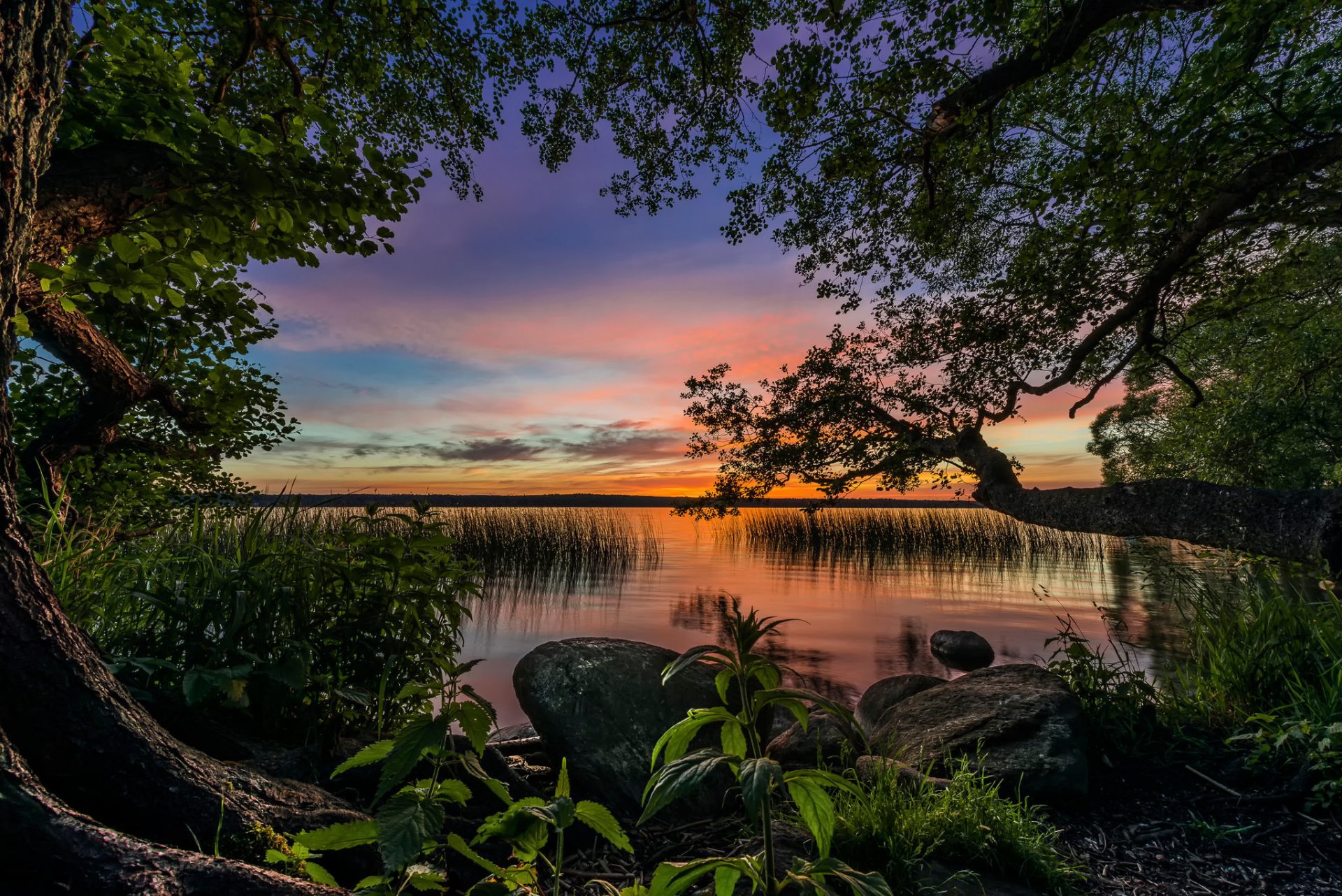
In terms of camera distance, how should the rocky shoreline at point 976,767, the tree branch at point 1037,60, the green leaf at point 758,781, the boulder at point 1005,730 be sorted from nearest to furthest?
the green leaf at point 758,781, the rocky shoreline at point 976,767, the boulder at point 1005,730, the tree branch at point 1037,60

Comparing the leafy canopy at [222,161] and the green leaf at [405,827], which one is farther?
the leafy canopy at [222,161]

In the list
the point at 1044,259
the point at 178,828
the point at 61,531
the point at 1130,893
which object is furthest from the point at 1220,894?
the point at 61,531

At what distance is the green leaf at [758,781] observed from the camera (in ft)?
3.23

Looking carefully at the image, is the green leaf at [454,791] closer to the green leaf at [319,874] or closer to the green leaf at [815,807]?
the green leaf at [319,874]

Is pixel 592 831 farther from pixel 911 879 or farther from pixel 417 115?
pixel 417 115

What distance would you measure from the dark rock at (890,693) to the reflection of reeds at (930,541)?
585 inches

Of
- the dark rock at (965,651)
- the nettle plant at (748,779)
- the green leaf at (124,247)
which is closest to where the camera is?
the nettle plant at (748,779)

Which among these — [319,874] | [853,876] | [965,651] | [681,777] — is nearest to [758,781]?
[681,777]

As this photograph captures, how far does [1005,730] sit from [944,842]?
1.67 metres

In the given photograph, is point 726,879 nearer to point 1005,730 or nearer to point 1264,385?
point 1005,730

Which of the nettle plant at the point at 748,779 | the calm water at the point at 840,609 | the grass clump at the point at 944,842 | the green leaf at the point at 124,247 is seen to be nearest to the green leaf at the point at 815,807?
the nettle plant at the point at 748,779

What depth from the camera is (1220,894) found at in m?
2.42

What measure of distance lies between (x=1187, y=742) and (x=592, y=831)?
4267mm

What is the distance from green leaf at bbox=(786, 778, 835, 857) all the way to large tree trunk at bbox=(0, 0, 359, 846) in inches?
71.0
